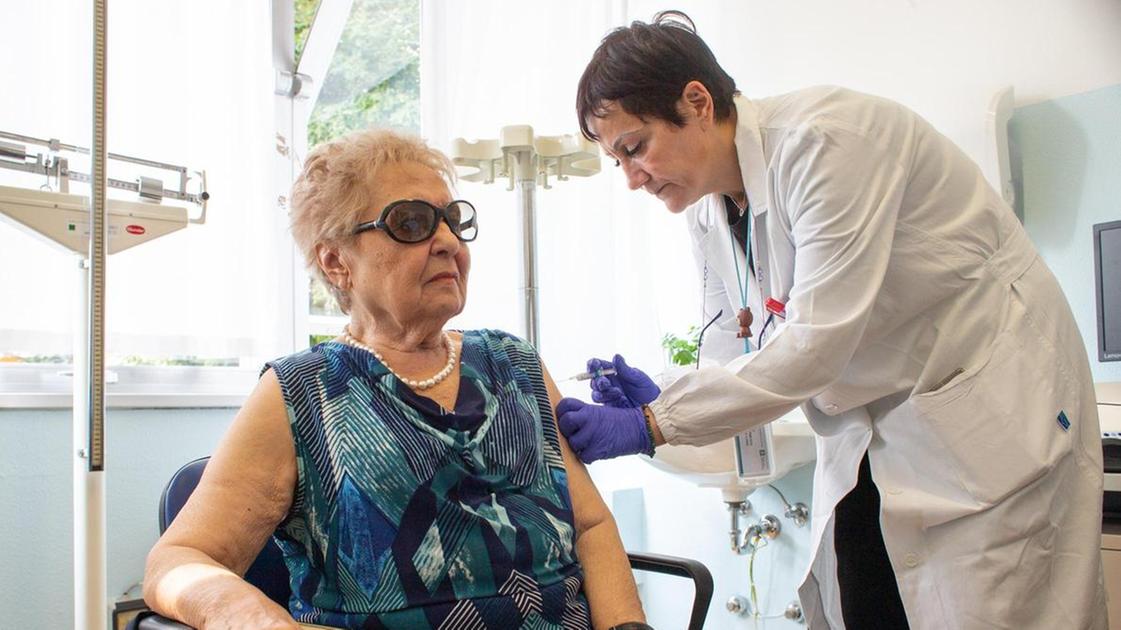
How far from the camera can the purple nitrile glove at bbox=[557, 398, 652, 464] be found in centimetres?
143

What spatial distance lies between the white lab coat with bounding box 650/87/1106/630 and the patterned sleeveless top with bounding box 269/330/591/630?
282 millimetres

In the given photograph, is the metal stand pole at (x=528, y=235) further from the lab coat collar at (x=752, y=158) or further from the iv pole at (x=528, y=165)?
the lab coat collar at (x=752, y=158)

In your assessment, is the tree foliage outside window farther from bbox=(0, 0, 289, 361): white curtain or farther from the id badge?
the id badge

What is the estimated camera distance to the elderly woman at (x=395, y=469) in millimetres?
1193

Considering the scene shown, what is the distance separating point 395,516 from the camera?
1234 mm

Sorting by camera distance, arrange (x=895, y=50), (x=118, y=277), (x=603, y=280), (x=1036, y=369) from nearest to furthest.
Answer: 1. (x=1036, y=369)
2. (x=118, y=277)
3. (x=895, y=50)
4. (x=603, y=280)

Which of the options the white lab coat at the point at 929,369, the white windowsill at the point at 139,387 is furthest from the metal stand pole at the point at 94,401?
the white lab coat at the point at 929,369

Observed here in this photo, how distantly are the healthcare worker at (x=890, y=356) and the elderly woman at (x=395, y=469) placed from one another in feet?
0.49

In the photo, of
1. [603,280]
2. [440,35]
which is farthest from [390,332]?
[440,35]

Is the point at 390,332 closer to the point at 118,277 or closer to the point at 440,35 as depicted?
the point at 118,277

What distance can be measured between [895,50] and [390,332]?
184cm

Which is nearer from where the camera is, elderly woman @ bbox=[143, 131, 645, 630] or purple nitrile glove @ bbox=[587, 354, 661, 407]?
elderly woman @ bbox=[143, 131, 645, 630]

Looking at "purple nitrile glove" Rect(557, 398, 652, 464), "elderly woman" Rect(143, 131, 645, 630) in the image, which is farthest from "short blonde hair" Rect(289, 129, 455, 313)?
"purple nitrile glove" Rect(557, 398, 652, 464)

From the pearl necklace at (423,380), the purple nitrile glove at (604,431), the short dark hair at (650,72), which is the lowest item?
the purple nitrile glove at (604,431)
